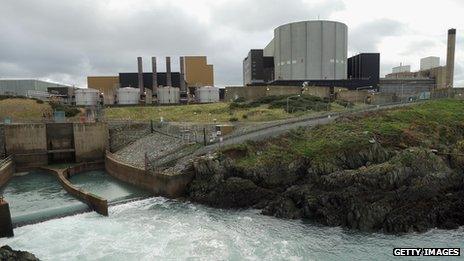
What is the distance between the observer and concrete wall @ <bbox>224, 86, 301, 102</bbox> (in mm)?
77613

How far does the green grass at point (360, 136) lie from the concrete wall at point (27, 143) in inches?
1160

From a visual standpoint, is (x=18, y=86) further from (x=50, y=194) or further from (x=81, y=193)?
(x=81, y=193)

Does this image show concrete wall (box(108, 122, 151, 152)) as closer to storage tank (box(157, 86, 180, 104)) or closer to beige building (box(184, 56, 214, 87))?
storage tank (box(157, 86, 180, 104))

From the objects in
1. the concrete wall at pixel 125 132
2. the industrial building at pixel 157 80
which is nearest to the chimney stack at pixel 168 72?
the industrial building at pixel 157 80

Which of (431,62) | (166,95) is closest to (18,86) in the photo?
(166,95)

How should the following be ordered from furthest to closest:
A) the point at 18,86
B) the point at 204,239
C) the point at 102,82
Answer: the point at 18,86 < the point at 102,82 < the point at 204,239

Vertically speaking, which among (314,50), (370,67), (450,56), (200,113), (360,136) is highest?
(314,50)

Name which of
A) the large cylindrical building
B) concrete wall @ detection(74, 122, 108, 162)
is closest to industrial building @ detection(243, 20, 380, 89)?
the large cylindrical building

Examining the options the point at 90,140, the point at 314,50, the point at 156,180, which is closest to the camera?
the point at 156,180

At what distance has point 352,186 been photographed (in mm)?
26875

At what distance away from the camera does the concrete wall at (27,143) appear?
45.2 metres

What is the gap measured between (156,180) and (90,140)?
68.7 feet

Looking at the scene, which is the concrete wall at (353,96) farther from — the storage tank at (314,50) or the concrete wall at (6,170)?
the concrete wall at (6,170)

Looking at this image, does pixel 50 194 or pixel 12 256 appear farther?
pixel 50 194
